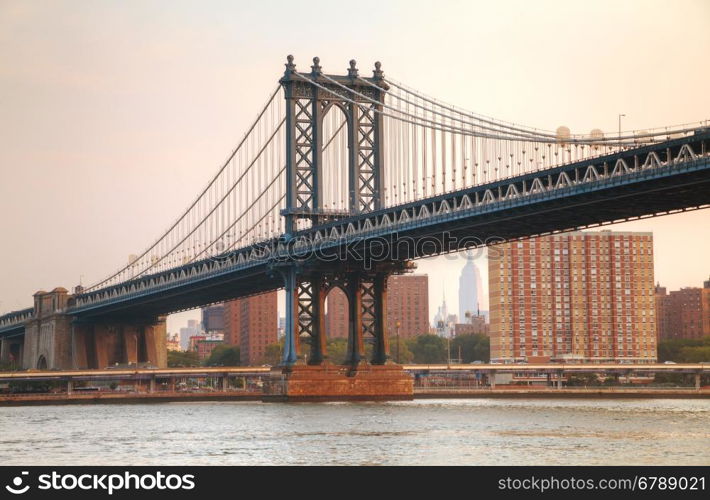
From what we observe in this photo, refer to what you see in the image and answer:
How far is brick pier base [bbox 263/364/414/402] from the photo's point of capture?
94.4m

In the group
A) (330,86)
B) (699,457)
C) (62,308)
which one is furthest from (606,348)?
(699,457)

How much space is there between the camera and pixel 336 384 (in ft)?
312

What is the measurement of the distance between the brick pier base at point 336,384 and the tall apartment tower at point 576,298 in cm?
7649

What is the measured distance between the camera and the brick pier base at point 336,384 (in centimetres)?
9438

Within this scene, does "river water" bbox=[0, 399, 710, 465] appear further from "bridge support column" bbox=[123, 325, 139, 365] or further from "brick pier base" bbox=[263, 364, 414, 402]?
"bridge support column" bbox=[123, 325, 139, 365]

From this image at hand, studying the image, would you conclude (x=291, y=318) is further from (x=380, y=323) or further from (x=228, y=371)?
(x=228, y=371)

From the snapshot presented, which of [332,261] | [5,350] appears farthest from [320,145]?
[5,350]

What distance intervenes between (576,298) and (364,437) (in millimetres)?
116646

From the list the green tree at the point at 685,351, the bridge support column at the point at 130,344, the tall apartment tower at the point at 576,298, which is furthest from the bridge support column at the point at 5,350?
the green tree at the point at 685,351

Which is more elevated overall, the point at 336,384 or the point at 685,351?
the point at 685,351

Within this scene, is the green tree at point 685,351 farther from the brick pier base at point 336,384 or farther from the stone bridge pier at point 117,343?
the brick pier base at point 336,384
